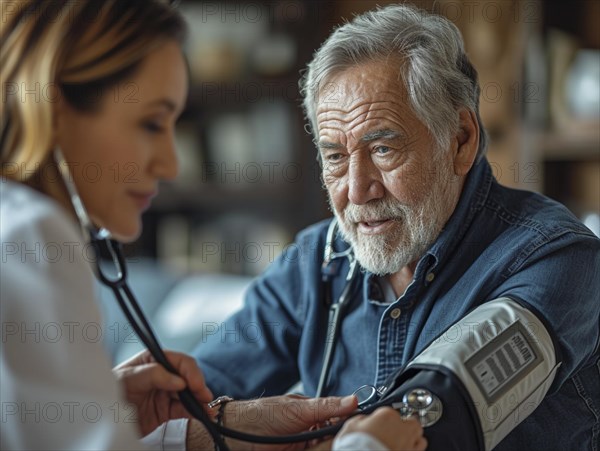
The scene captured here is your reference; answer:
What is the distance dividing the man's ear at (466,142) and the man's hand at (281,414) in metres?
0.45

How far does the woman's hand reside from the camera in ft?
3.25

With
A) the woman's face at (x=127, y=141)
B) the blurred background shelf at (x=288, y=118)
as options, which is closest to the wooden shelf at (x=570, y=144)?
the blurred background shelf at (x=288, y=118)

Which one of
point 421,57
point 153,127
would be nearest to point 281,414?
point 153,127

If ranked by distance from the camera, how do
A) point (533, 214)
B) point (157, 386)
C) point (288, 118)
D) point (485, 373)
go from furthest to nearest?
point (288, 118)
point (533, 214)
point (157, 386)
point (485, 373)

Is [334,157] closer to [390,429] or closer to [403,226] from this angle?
[403,226]

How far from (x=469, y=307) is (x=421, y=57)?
1.32 ft

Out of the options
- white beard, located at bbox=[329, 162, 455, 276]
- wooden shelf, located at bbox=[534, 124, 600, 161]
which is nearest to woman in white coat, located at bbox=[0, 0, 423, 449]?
white beard, located at bbox=[329, 162, 455, 276]

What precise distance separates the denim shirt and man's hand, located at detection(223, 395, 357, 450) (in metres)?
0.18

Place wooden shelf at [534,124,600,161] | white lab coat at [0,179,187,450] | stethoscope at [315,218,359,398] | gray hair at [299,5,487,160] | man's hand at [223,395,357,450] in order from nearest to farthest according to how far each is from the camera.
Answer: white lab coat at [0,179,187,450]
man's hand at [223,395,357,450]
gray hair at [299,5,487,160]
stethoscope at [315,218,359,398]
wooden shelf at [534,124,600,161]

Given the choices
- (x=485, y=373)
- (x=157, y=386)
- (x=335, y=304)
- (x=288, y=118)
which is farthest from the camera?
(x=288, y=118)

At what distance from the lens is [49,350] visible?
90cm

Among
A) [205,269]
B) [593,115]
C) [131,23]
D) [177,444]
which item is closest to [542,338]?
[177,444]

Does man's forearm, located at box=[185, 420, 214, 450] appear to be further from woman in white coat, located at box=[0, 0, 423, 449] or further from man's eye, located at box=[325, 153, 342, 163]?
man's eye, located at box=[325, 153, 342, 163]

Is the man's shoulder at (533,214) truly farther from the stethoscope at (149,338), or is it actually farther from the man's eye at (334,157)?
the stethoscope at (149,338)
